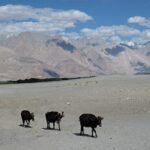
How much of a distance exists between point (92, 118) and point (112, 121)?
512 cm

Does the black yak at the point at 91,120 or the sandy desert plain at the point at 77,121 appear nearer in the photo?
the sandy desert plain at the point at 77,121

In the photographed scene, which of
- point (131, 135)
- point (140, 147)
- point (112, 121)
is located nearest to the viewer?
point (140, 147)

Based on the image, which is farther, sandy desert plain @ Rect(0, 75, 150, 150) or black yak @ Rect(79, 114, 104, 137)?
black yak @ Rect(79, 114, 104, 137)

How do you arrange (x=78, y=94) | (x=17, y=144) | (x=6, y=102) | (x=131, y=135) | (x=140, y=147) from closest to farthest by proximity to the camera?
(x=140, y=147), (x=17, y=144), (x=131, y=135), (x=6, y=102), (x=78, y=94)

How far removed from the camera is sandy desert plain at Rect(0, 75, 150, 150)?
19516mm

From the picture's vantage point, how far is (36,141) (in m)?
20.5

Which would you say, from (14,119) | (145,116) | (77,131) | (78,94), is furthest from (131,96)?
(77,131)

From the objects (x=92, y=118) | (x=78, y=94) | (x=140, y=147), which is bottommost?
(x=140, y=147)

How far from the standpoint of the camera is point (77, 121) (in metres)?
28.2

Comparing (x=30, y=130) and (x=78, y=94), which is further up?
(x=78, y=94)

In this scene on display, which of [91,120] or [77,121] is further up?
[77,121]

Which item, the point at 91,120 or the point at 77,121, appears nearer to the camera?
the point at 91,120

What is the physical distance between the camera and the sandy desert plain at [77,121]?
19516 mm

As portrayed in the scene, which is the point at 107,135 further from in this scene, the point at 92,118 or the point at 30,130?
the point at 30,130
